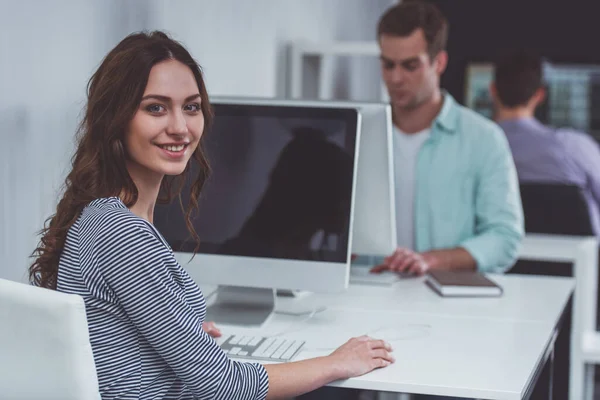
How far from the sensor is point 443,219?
9.47 ft

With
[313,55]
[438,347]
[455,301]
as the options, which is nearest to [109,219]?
[438,347]

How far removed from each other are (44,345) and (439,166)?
186 centimetres

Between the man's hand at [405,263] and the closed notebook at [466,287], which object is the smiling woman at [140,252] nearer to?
the closed notebook at [466,287]

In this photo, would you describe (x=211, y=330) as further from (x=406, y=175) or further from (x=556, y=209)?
(x=556, y=209)

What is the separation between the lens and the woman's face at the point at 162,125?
1503 mm

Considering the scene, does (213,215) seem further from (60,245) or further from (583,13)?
(583,13)

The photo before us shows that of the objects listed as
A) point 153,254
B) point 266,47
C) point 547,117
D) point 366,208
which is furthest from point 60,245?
point 547,117

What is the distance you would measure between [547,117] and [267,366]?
4563 mm

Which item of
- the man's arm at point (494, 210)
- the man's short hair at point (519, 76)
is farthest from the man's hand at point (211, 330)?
the man's short hair at point (519, 76)

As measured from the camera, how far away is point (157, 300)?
1376 millimetres

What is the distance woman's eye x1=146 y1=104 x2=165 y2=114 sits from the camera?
59.6 inches

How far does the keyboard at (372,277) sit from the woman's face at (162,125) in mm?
1133

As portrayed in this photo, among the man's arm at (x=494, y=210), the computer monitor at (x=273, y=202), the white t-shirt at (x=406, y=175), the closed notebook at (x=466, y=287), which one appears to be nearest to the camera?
the computer monitor at (x=273, y=202)

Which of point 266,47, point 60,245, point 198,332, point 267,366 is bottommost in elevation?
point 267,366
